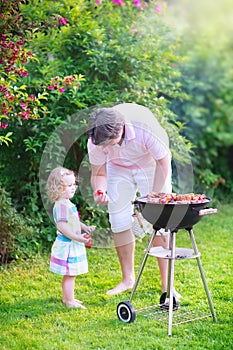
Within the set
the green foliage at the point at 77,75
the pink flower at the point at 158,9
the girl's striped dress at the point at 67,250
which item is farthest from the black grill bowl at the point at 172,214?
the pink flower at the point at 158,9

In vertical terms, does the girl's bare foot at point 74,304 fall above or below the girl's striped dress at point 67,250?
below

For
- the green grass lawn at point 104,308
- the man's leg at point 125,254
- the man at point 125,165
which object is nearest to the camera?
the green grass lawn at point 104,308

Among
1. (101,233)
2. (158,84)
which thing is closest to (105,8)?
(158,84)

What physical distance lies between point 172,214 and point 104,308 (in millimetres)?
883

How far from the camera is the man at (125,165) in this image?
3684mm

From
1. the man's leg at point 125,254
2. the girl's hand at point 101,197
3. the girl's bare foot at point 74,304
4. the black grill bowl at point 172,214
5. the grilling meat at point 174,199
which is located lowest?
the girl's bare foot at point 74,304

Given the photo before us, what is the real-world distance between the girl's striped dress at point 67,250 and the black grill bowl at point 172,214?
62cm

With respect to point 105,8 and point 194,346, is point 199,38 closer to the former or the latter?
point 105,8

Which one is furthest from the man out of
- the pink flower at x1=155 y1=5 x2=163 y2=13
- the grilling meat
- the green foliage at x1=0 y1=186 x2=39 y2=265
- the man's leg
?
the pink flower at x1=155 y1=5 x2=163 y2=13

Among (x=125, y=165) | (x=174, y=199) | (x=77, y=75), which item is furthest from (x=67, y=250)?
(x=77, y=75)

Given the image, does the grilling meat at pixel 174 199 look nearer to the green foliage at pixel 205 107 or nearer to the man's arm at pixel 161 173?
the man's arm at pixel 161 173

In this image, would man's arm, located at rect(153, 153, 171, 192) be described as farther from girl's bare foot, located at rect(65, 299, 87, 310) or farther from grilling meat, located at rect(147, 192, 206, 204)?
girl's bare foot, located at rect(65, 299, 87, 310)

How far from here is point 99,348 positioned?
3164 mm

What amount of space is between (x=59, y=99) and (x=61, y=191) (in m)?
1.55
